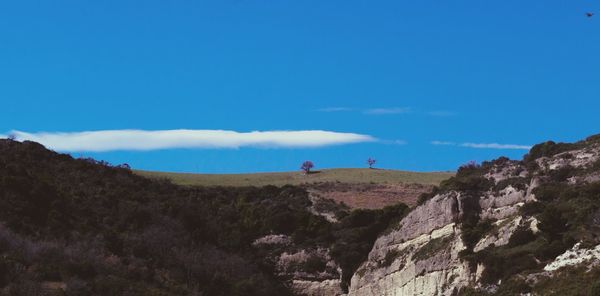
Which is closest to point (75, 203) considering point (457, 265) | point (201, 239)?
point (201, 239)

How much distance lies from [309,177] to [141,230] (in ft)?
189

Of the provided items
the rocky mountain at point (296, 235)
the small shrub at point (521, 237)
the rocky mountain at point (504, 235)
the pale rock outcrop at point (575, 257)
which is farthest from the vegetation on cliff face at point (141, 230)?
the pale rock outcrop at point (575, 257)

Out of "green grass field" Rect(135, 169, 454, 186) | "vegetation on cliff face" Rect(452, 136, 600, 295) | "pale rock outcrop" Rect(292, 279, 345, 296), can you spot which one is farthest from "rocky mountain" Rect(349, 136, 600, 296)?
"green grass field" Rect(135, 169, 454, 186)

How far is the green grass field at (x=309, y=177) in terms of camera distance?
115 m

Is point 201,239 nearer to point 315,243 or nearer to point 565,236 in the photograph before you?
point 315,243

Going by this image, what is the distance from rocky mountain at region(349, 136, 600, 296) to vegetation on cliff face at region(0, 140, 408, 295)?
866 centimetres

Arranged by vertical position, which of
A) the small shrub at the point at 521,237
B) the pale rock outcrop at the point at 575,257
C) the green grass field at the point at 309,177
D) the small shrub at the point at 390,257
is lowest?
the small shrub at the point at 390,257

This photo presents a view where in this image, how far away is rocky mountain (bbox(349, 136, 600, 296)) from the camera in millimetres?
42656

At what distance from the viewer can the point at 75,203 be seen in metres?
69.8

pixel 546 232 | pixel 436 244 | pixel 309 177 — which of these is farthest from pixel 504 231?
pixel 309 177

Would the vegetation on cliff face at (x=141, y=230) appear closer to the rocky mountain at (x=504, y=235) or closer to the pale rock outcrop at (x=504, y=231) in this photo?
the rocky mountain at (x=504, y=235)

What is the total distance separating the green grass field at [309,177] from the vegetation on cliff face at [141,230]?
17.8 meters

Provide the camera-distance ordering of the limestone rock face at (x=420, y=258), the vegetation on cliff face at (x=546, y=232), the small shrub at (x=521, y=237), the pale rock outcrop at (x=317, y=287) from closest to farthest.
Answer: the vegetation on cliff face at (x=546, y=232) → the small shrub at (x=521, y=237) → the limestone rock face at (x=420, y=258) → the pale rock outcrop at (x=317, y=287)

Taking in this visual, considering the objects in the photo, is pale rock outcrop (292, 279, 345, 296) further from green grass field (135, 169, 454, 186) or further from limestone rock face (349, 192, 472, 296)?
green grass field (135, 169, 454, 186)
